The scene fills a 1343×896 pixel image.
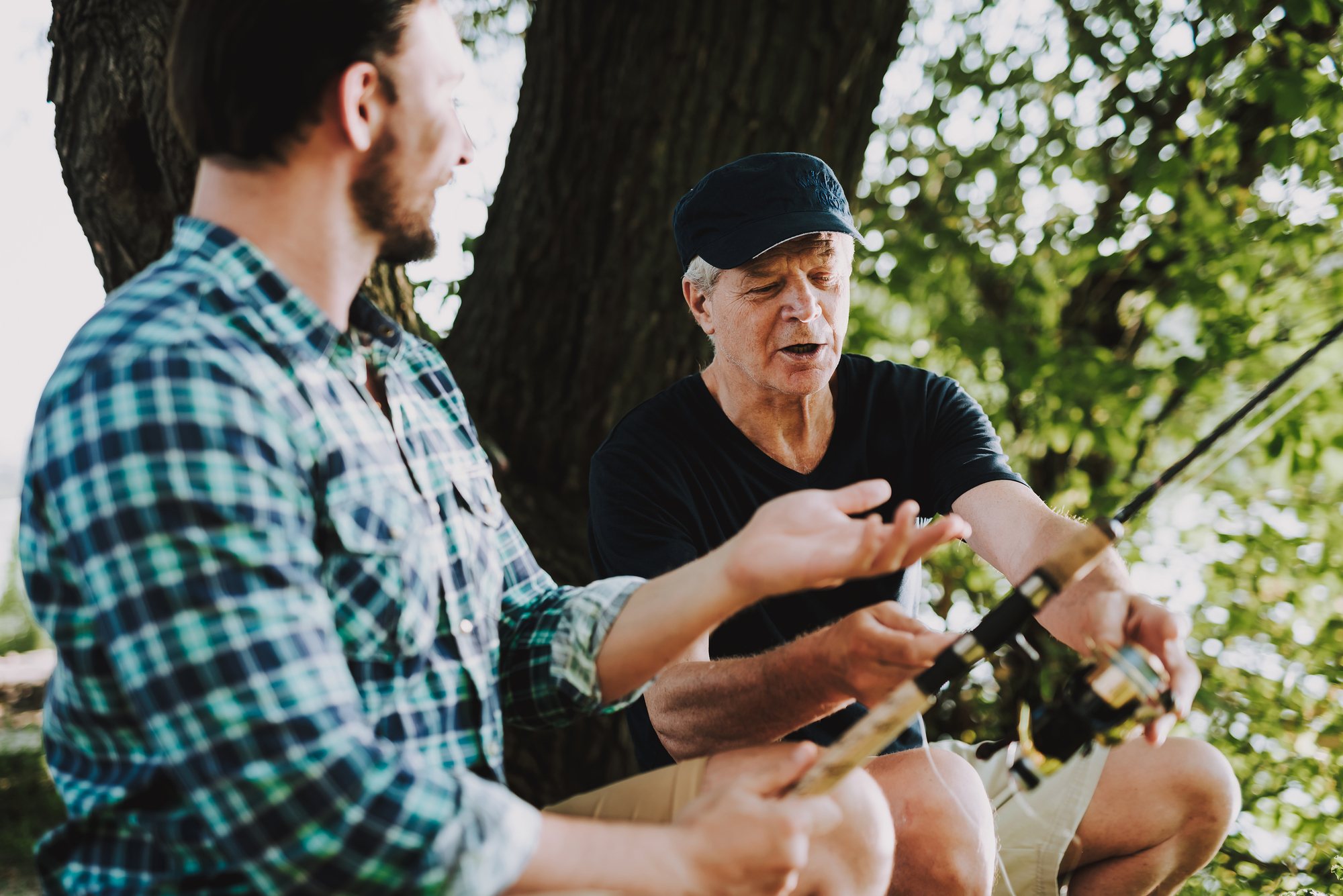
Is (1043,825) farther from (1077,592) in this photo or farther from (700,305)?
(700,305)

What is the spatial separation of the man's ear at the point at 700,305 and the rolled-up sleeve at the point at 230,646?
1537 millimetres

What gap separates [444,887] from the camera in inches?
43.1

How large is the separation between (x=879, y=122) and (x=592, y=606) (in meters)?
4.37

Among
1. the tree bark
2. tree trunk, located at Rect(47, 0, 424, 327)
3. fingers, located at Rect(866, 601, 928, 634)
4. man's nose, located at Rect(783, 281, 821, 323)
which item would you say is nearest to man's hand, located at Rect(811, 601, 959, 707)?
fingers, located at Rect(866, 601, 928, 634)

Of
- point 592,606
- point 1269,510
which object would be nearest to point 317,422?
point 592,606

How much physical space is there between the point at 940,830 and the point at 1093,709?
0.38 meters

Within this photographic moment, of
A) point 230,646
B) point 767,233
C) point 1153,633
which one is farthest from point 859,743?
point 767,233

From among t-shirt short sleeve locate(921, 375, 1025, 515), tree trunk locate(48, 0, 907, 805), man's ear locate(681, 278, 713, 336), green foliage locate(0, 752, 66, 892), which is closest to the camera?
t-shirt short sleeve locate(921, 375, 1025, 515)

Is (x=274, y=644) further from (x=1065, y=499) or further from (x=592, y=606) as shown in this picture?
(x=1065, y=499)

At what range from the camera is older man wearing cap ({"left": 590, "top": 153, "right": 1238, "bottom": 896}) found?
Answer: 181cm

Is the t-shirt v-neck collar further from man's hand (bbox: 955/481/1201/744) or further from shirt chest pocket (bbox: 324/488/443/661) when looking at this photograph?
shirt chest pocket (bbox: 324/488/443/661)

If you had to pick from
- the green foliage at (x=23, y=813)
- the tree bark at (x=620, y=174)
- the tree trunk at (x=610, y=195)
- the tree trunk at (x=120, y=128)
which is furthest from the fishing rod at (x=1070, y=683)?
the green foliage at (x=23, y=813)

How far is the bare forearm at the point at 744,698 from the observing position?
5.83 feet

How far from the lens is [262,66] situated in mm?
1282
